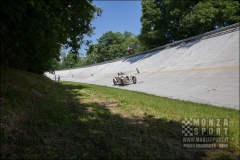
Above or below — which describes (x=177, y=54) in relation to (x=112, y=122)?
above

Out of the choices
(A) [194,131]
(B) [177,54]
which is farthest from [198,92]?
(B) [177,54]

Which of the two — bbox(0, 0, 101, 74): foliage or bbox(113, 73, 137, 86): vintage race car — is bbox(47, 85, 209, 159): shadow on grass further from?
bbox(113, 73, 137, 86): vintage race car

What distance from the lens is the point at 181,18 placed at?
3353cm

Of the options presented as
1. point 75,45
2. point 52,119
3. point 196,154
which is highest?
point 75,45

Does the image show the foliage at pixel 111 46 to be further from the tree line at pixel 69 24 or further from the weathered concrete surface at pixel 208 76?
the weathered concrete surface at pixel 208 76

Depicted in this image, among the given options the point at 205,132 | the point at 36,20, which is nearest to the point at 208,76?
the point at 205,132

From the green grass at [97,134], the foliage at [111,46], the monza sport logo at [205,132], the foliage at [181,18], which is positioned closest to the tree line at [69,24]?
the foliage at [181,18]

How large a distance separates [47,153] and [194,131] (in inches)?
126

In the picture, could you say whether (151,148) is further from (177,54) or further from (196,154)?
(177,54)

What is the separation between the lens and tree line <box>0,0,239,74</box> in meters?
4.61

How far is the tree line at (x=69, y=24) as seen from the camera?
15.1 ft

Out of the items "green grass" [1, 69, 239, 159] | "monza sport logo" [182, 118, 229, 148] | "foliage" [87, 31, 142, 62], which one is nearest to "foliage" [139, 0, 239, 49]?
"green grass" [1, 69, 239, 159]

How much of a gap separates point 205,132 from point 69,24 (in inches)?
258

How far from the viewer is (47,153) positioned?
326cm
